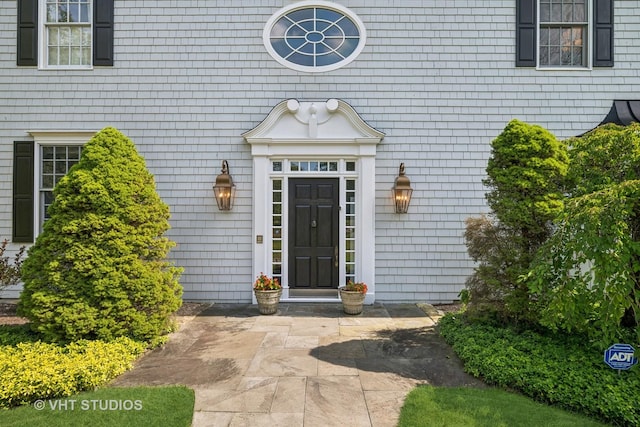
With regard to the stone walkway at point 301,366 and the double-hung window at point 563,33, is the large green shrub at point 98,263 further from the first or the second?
the double-hung window at point 563,33

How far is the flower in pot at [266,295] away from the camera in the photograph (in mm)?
5164

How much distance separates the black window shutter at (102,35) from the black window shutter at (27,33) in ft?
3.32

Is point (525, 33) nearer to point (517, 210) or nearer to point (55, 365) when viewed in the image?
point (517, 210)

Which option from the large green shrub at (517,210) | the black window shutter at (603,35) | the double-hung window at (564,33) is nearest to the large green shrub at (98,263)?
the large green shrub at (517,210)

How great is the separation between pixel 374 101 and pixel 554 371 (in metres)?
4.45

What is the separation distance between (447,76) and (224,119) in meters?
3.81

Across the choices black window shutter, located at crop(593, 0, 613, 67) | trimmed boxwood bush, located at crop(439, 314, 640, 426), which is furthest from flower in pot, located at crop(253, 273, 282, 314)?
black window shutter, located at crop(593, 0, 613, 67)

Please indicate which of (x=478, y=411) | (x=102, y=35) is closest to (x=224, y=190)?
(x=102, y=35)

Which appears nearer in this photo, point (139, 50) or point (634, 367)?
point (634, 367)

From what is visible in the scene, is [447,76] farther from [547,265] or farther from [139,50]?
[139,50]

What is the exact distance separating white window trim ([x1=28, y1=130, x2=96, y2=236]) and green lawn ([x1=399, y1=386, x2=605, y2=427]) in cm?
622

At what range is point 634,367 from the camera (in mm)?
3006

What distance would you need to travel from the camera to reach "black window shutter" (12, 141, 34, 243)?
19.0 ft

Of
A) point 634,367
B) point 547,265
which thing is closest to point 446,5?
point 547,265
